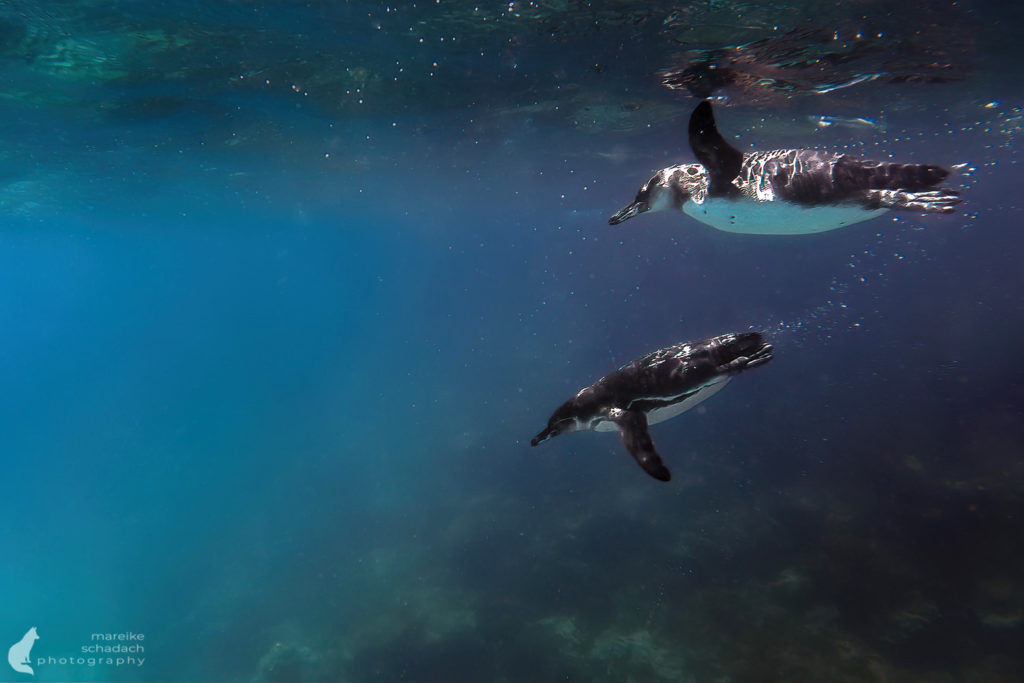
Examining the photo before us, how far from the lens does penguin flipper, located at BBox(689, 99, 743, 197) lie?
11.4 feet

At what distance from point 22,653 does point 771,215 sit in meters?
26.0

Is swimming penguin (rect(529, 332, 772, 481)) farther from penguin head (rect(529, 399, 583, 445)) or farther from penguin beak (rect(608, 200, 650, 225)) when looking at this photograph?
penguin beak (rect(608, 200, 650, 225))

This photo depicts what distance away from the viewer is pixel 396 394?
33.8 m

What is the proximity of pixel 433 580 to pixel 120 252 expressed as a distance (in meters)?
49.6

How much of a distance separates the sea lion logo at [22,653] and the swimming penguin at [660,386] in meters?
21.6

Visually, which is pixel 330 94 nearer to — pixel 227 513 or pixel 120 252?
pixel 227 513

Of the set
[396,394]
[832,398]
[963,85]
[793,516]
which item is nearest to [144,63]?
[793,516]

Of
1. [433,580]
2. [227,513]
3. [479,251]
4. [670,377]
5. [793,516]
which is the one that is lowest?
[479,251]

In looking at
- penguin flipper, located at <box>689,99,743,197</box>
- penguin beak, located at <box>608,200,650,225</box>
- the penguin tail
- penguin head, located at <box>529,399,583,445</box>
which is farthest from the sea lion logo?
the penguin tail

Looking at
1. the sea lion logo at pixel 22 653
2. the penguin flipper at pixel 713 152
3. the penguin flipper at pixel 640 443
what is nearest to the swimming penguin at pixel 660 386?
the penguin flipper at pixel 640 443

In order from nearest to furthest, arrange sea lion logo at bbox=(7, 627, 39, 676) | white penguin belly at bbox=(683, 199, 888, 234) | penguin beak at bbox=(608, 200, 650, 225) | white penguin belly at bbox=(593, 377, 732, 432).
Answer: white penguin belly at bbox=(593, 377, 732, 432)
white penguin belly at bbox=(683, 199, 888, 234)
penguin beak at bbox=(608, 200, 650, 225)
sea lion logo at bbox=(7, 627, 39, 676)

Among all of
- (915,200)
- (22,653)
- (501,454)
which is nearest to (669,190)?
(915,200)

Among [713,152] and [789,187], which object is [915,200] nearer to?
[789,187]

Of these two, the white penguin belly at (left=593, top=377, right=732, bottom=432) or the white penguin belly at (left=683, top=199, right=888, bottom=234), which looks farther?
the white penguin belly at (left=683, top=199, right=888, bottom=234)
